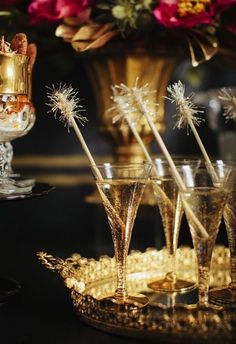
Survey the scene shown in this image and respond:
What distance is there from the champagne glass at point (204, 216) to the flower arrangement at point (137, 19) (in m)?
0.32

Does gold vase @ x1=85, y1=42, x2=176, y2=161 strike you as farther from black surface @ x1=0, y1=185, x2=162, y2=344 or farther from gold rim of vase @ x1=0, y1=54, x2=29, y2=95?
gold rim of vase @ x1=0, y1=54, x2=29, y2=95

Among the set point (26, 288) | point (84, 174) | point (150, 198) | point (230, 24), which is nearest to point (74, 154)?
point (84, 174)

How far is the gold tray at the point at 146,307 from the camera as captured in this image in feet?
1.92

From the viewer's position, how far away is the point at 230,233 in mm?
731

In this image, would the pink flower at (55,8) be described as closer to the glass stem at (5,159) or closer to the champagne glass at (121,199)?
the glass stem at (5,159)

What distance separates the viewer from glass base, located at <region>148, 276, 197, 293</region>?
2.50 ft

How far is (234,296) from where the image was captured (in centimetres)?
71

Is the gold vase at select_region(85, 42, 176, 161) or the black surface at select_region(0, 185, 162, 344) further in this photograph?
the gold vase at select_region(85, 42, 176, 161)

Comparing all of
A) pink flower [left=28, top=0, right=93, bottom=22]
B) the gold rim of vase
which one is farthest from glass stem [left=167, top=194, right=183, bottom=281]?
pink flower [left=28, top=0, right=93, bottom=22]

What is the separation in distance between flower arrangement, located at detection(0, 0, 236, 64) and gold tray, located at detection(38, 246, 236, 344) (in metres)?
0.29

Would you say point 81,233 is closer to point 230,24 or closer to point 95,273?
point 95,273

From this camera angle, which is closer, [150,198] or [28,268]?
[28,268]

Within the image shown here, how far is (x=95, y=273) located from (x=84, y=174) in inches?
21.0

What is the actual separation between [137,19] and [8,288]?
17.2 inches
